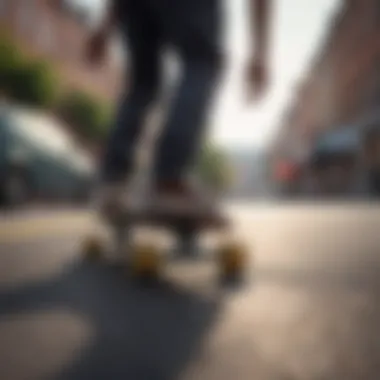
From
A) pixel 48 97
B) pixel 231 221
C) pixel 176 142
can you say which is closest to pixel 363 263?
pixel 231 221

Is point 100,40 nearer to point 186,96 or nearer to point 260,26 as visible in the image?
point 186,96

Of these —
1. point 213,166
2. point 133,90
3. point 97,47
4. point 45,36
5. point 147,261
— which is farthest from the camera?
point 45,36

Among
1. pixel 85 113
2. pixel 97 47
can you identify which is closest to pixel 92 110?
pixel 85 113

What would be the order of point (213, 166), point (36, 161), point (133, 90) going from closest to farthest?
point (133, 90)
point (36, 161)
point (213, 166)

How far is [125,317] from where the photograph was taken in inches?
Result: 37.3

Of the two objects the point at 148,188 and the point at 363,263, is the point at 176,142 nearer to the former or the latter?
the point at 148,188

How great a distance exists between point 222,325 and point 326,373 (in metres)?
0.27

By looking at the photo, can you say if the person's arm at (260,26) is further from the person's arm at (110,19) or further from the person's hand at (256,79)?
the person's arm at (110,19)

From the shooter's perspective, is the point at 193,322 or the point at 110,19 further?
the point at 110,19

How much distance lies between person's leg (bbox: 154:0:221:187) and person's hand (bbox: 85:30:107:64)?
32 centimetres

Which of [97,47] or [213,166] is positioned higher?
[97,47]

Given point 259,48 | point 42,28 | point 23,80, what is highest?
point 42,28

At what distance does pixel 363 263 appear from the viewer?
60.6 inches

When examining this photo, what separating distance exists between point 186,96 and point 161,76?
234 millimetres
